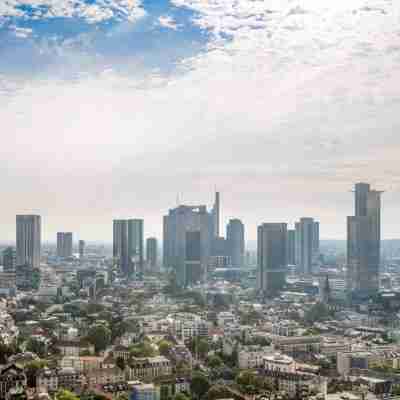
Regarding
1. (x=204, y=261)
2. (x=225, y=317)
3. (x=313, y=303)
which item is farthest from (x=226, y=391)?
(x=204, y=261)

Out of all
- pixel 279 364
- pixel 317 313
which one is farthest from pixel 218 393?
pixel 317 313

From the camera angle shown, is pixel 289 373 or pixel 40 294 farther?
pixel 40 294

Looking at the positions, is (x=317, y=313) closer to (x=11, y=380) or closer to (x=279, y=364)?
(x=279, y=364)

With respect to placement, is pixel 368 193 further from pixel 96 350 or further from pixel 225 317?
Answer: pixel 96 350

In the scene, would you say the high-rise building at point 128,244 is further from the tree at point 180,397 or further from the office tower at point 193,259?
the tree at point 180,397

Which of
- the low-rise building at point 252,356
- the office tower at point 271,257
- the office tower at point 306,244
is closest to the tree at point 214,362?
the low-rise building at point 252,356

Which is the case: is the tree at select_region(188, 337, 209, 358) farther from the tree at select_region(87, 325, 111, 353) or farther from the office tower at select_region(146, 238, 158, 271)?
the office tower at select_region(146, 238, 158, 271)
